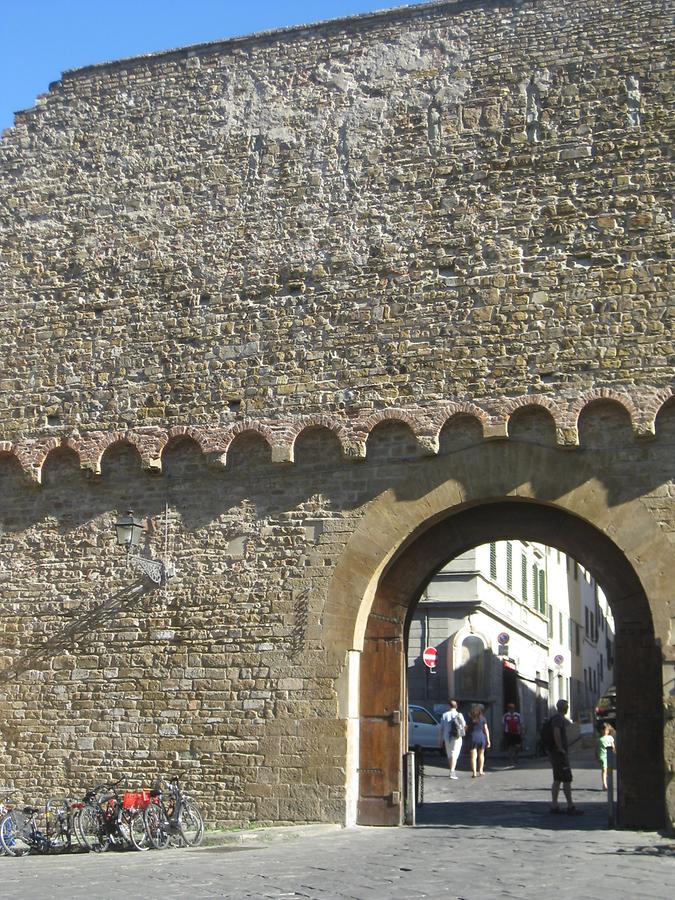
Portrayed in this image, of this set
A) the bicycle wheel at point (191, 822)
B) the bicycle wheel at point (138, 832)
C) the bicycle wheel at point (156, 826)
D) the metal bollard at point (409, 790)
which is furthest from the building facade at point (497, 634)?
the bicycle wheel at point (138, 832)

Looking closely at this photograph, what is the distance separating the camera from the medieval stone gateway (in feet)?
39.5

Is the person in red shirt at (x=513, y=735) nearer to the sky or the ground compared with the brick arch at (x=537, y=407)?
nearer to the ground

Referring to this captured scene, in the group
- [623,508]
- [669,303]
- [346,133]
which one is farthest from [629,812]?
[346,133]

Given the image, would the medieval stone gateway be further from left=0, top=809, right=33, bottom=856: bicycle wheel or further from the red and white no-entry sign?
the red and white no-entry sign

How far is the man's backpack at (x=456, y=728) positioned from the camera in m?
19.5

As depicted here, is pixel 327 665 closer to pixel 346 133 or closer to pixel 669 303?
pixel 669 303

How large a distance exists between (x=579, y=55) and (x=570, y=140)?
105 cm

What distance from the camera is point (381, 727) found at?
41.1 feet

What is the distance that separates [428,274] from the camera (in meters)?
12.9

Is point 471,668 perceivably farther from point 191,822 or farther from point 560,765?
point 191,822

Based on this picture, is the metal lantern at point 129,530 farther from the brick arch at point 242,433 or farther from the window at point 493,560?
the window at point 493,560

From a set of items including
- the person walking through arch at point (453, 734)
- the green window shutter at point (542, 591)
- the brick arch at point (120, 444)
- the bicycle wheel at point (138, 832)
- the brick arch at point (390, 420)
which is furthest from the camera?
the green window shutter at point (542, 591)

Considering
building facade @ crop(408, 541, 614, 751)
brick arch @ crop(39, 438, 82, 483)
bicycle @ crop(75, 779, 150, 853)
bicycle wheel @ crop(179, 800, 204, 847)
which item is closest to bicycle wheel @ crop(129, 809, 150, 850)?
bicycle @ crop(75, 779, 150, 853)

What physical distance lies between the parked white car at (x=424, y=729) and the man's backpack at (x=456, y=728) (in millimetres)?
2523
